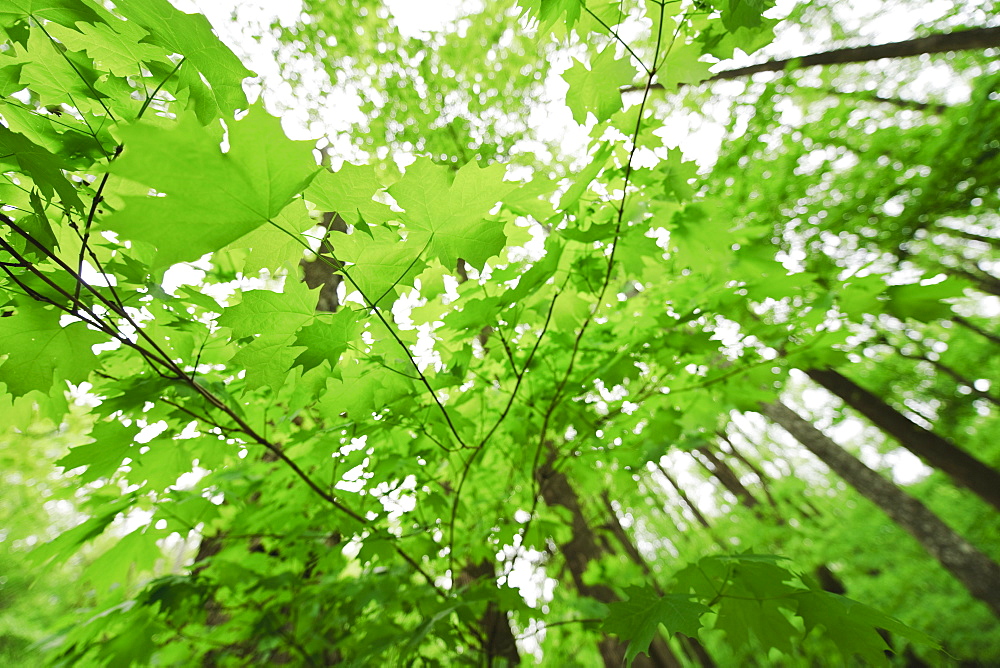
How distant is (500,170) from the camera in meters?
0.76

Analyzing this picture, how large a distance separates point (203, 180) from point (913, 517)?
770 centimetres

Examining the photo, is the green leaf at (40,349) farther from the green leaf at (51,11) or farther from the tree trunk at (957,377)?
the tree trunk at (957,377)

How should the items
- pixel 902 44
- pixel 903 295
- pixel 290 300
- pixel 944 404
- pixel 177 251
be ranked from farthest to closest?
pixel 944 404, pixel 902 44, pixel 903 295, pixel 290 300, pixel 177 251

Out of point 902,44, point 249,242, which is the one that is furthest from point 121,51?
point 902,44

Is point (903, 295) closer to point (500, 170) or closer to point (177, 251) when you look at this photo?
point (500, 170)

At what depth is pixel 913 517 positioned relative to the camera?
17.5 ft

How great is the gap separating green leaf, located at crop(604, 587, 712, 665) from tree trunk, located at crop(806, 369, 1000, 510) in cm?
546

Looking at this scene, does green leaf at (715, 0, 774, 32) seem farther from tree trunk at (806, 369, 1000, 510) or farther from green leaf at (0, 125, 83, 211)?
tree trunk at (806, 369, 1000, 510)

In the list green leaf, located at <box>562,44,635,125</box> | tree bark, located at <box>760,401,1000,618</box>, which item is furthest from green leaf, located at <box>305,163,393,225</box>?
tree bark, located at <box>760,401,1000,618</box>

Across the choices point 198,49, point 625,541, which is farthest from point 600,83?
point 625,541

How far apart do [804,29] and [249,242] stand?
758cm

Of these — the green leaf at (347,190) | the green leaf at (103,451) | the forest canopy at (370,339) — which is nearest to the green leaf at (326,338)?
the forest canopy at (370,339)

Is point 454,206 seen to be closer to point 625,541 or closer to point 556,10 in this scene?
point 556,10

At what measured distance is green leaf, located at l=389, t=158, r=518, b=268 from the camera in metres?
0.75
